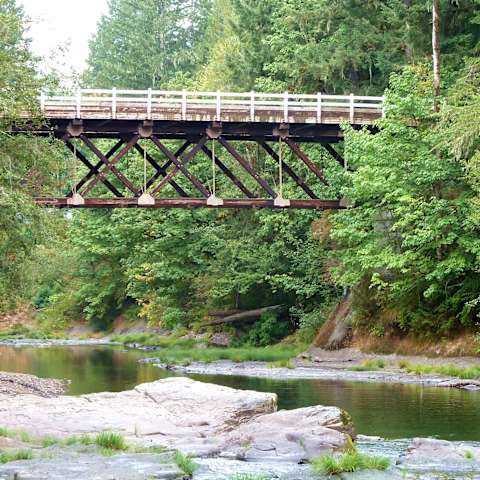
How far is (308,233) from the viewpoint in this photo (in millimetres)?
45250

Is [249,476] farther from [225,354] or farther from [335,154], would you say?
[225,354]

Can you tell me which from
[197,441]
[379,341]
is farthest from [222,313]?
[197,441]

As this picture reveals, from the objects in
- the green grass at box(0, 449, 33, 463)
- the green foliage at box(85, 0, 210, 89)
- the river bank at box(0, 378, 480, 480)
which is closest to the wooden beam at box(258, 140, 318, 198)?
the river bank at box(0, 378, 480, 480)

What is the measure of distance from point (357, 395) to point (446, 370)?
19.4ft

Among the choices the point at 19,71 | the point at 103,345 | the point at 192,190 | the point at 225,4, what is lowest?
the point at 103,345

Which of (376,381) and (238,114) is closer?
(376,381)

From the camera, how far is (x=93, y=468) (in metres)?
16.1

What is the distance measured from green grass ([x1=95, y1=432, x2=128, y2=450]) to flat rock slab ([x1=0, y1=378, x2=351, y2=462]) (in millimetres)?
600

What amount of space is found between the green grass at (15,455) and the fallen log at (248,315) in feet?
102

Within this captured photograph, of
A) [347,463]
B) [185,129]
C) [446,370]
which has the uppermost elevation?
[185,129]

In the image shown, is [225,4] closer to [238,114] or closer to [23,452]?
[238,114]

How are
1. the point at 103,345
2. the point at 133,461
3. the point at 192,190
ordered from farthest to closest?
the point at 103,345 → the point at 192,190 → the point at 133,461

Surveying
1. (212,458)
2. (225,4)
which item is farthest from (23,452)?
(225,4)

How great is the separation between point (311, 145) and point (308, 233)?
4.18 metres
